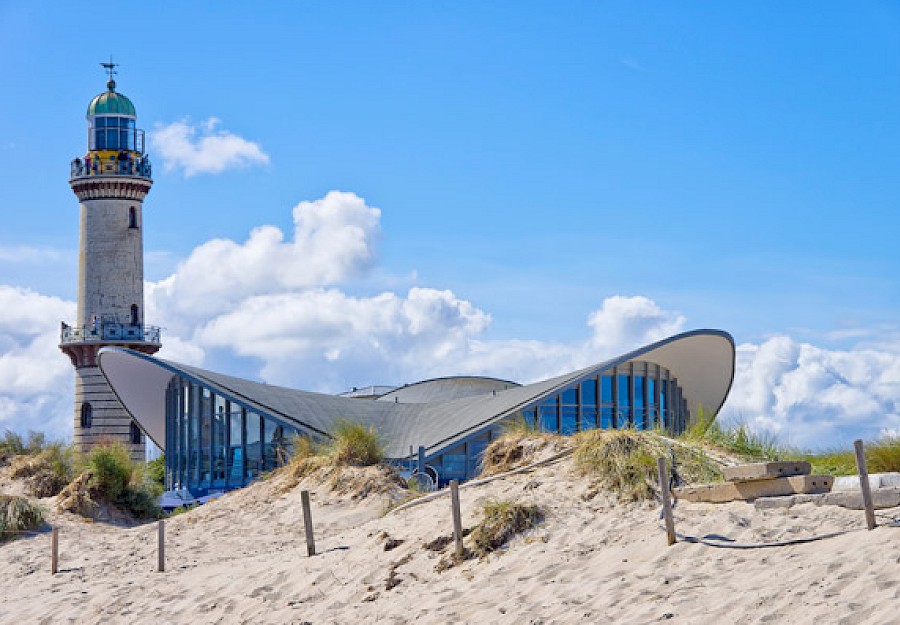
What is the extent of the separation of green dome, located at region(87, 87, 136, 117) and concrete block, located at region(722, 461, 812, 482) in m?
45.1

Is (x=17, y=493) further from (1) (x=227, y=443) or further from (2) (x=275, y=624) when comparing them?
(2) (x=275, y=624)

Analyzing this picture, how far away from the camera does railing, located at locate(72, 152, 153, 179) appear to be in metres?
52.5

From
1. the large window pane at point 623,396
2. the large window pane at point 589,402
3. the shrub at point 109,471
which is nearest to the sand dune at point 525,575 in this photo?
the shrub at point 109,471

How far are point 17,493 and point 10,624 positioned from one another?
13367 millimetres

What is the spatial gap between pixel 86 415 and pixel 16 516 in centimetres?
2760

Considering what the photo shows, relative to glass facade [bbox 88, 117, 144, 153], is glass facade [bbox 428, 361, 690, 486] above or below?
below

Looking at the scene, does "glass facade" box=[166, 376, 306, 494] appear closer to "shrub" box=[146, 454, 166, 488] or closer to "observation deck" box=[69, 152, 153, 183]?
"shrub" box=[146, 454, 166, 488]

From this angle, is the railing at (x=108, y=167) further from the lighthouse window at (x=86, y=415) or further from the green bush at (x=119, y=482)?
the green bush at (x=119, y=482)

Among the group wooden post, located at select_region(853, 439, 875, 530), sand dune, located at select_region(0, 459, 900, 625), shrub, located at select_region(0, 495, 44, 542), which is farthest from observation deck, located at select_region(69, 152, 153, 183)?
wooden post, located at select_region(853, 439, 875, 530)

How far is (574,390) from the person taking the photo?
34969 millimetres

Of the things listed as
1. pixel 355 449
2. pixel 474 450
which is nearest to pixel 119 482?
pixel 355 449

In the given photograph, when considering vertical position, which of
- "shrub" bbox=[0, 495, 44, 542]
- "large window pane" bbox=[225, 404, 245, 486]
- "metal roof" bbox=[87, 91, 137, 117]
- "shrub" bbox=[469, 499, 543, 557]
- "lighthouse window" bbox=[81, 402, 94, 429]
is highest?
"metal roof" bbox=[87, 91, 137, 117]

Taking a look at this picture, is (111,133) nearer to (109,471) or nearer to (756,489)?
(109,471)

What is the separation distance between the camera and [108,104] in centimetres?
5347
